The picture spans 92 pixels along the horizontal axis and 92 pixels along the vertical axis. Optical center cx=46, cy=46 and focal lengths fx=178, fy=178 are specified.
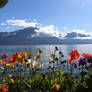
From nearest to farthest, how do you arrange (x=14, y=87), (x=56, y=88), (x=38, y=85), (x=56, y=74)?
(x=56, y=88) < (x=14, y=87) < (x=38, y=85) < (x=56, y=74)

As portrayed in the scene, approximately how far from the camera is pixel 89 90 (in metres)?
3.10

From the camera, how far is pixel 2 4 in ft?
13.9

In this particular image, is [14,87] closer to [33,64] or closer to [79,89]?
[33,64]

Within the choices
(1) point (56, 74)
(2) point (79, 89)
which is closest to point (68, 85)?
(2) point (79, 89)

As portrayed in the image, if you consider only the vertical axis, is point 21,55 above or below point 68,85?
above

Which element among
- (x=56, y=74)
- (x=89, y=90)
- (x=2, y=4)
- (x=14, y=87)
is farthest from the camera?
(x=56, y=74)

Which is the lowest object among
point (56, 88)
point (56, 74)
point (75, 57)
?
point (56, 74)

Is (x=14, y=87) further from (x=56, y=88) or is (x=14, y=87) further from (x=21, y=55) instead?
(x=56, y=88)

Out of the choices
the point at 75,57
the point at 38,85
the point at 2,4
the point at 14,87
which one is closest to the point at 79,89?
the point at 75,57

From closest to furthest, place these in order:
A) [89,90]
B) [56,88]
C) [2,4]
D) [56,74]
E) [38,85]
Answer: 1. [56,88]
2. [89,90]
3. [38,85]
4. [2,4]
5. [56,74]

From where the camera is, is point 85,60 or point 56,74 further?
point 56,74

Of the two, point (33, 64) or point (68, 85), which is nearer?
point (68, 85)

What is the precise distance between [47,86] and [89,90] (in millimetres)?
1101

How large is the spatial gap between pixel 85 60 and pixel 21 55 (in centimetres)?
160
